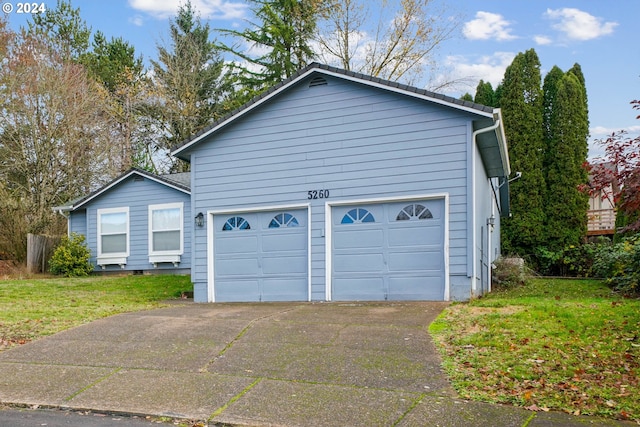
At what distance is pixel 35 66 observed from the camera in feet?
74.3

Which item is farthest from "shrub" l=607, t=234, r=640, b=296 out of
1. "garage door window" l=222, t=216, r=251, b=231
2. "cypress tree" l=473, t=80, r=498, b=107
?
"cypress tree" l=473, t=80, r=498, b=107

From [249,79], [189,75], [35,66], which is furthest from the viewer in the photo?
[189,75]

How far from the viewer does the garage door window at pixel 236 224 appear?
1214 cm

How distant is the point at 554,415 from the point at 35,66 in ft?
79.5

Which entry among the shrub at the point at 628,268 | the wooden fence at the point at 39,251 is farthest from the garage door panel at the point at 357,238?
the wooden fence at the point at 39,251

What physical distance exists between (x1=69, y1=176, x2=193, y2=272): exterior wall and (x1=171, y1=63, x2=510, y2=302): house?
482 cm

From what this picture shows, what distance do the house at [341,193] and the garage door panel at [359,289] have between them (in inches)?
0.8

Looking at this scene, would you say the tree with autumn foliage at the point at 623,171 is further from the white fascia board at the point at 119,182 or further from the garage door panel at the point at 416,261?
the white fascia board at the point at 119,182

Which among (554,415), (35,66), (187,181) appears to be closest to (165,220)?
(187,181)

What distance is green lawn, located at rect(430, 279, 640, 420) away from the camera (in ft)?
16.1

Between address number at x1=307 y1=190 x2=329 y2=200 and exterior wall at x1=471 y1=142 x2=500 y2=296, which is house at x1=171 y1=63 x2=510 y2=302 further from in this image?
exterior wall at x1=471 y1=142 x2=500 y2=296

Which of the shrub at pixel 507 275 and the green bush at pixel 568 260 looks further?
the green bush at pixel 568 260

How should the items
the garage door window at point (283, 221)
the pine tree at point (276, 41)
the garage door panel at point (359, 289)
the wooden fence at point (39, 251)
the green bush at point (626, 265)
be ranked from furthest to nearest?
the pine tree at point (276, 41)
the wooden fence at point (39, 251)
the garage door window at point (283, 221)
the green bush at point (626, 265)
the garage door panel at point (359, 289)

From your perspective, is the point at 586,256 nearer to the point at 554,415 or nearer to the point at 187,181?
the point at 187,181
